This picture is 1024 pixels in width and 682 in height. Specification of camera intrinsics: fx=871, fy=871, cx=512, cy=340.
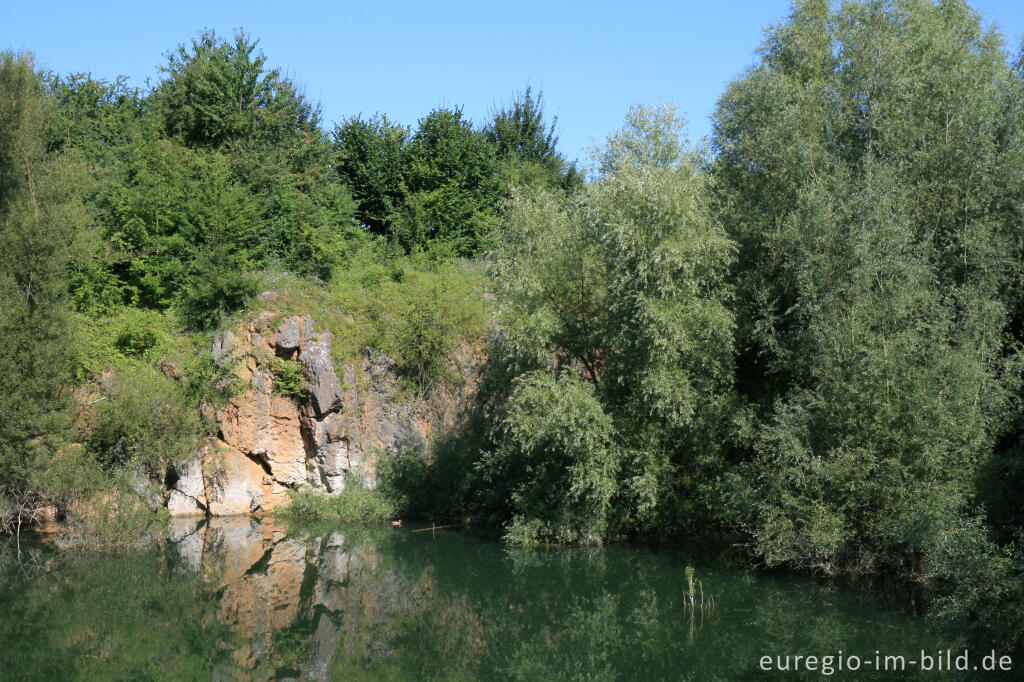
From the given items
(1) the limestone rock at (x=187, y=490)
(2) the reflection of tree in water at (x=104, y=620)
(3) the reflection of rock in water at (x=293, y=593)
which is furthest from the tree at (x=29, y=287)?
(3) the reflection of rock in water at (x=293, y=593)

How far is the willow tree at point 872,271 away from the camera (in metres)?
16.7

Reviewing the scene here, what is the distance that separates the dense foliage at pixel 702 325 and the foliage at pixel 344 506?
0.24m

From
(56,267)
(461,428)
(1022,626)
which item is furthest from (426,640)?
(56,267)

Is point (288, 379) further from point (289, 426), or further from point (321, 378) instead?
point (289, 426)

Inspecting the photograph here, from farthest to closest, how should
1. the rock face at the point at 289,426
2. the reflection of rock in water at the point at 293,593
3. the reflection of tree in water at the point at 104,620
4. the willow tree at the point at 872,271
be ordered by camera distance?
the rock face at the point at 289,426 → the willow tree at the point at 872,271 → the reflection of rock in water at the point at 293,593 → the reflection of tree in water at the point at 104,620

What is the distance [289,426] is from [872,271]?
17.2 meters

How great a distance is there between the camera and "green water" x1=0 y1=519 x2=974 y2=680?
13.1 metres

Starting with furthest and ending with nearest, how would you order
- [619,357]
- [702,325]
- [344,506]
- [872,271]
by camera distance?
[344,506], [619,357], [702,325], [872,271]

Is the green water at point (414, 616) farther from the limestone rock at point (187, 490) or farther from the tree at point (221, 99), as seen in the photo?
the tree at point (221, 99)

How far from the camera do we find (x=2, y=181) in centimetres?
2248

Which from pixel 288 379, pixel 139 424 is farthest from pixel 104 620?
pixel 288 379

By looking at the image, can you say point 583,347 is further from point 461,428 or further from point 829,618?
point 829,618

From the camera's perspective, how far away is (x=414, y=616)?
16062 millimetres

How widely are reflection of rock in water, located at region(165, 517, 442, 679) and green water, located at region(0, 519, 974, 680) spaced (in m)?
0.05
